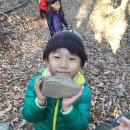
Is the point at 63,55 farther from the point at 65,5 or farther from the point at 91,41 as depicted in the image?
the point at 65,5

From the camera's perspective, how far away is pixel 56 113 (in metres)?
3.37

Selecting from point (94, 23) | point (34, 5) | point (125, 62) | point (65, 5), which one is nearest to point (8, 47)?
point (125, 62)

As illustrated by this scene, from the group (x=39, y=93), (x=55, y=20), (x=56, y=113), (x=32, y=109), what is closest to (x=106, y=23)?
(x=55, y=20)

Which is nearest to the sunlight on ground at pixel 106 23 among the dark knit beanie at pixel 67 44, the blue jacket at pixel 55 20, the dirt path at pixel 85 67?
the dirt path at pixel 85 67

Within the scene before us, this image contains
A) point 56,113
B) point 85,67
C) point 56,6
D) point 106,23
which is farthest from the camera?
point 106,23

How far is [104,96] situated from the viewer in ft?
24.1

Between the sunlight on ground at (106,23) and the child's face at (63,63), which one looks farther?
the sunlight on ground at (106,23)

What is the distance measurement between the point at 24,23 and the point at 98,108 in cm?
767

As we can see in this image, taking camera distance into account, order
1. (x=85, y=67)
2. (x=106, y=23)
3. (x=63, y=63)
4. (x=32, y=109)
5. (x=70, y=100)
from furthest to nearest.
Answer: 1. (x=106, y=23)
2. (x=85, y=67)
3. (x=32, y=109)
4. (x=63, y=63)
5. (x=70, y=100)

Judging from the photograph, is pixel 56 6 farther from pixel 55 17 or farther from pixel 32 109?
pixel 32 109

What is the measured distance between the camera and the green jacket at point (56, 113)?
124 inches

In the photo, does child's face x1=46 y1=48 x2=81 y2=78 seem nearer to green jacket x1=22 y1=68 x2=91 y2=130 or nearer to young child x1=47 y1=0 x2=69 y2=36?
green jacket x1=22 y1=68 x2=91 y2=130

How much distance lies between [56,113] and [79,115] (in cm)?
31

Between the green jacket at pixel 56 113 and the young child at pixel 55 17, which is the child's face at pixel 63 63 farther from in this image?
the young child at pixel 55 17
